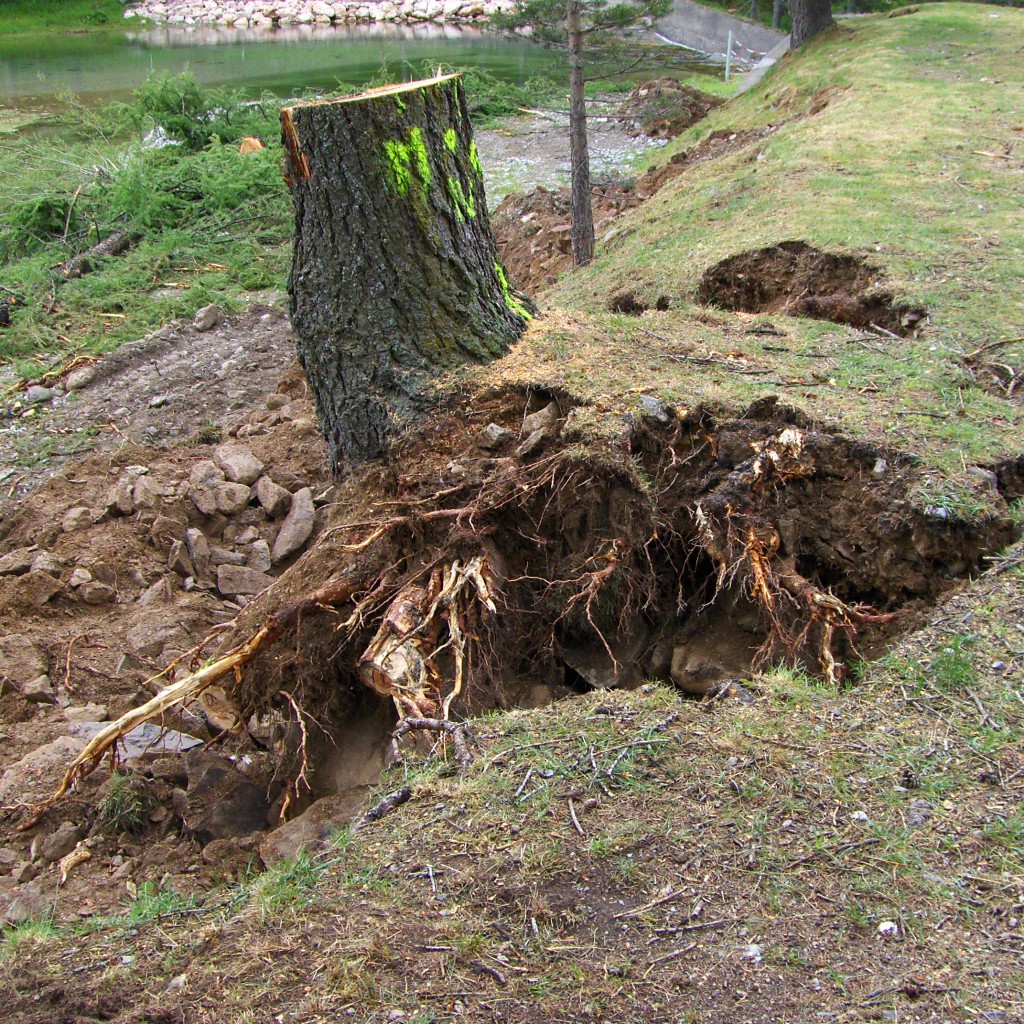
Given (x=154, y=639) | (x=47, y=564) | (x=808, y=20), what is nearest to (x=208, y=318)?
(x=47, y=564)

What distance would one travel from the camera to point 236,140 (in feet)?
46.4

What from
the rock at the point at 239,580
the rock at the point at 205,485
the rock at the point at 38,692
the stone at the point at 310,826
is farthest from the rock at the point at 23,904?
the rock at the point at 205,485

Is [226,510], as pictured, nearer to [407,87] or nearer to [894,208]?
[407,87]

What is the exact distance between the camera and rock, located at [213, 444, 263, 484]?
5848 millimetres

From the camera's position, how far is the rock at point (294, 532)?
540 cm

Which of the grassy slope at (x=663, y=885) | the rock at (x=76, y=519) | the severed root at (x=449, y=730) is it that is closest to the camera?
the grassy slope at (x=663, y=885)

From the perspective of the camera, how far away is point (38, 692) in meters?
4.37

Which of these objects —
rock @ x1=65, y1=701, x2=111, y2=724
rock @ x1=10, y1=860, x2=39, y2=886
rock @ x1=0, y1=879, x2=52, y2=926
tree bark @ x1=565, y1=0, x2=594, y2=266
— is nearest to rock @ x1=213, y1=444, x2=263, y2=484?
rock @ x1=65, y1=701, x2=111, y2=724

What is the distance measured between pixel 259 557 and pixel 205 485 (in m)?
0.69

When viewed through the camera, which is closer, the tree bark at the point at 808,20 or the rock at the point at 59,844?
the rock at the point at 59,844

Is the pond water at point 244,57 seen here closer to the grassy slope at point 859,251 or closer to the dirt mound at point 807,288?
the grassy slope at point 859,251

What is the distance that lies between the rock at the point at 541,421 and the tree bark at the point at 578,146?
5.34 metres

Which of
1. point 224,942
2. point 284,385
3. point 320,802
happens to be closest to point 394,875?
point 224,942

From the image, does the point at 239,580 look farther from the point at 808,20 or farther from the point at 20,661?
the point at 808,20
